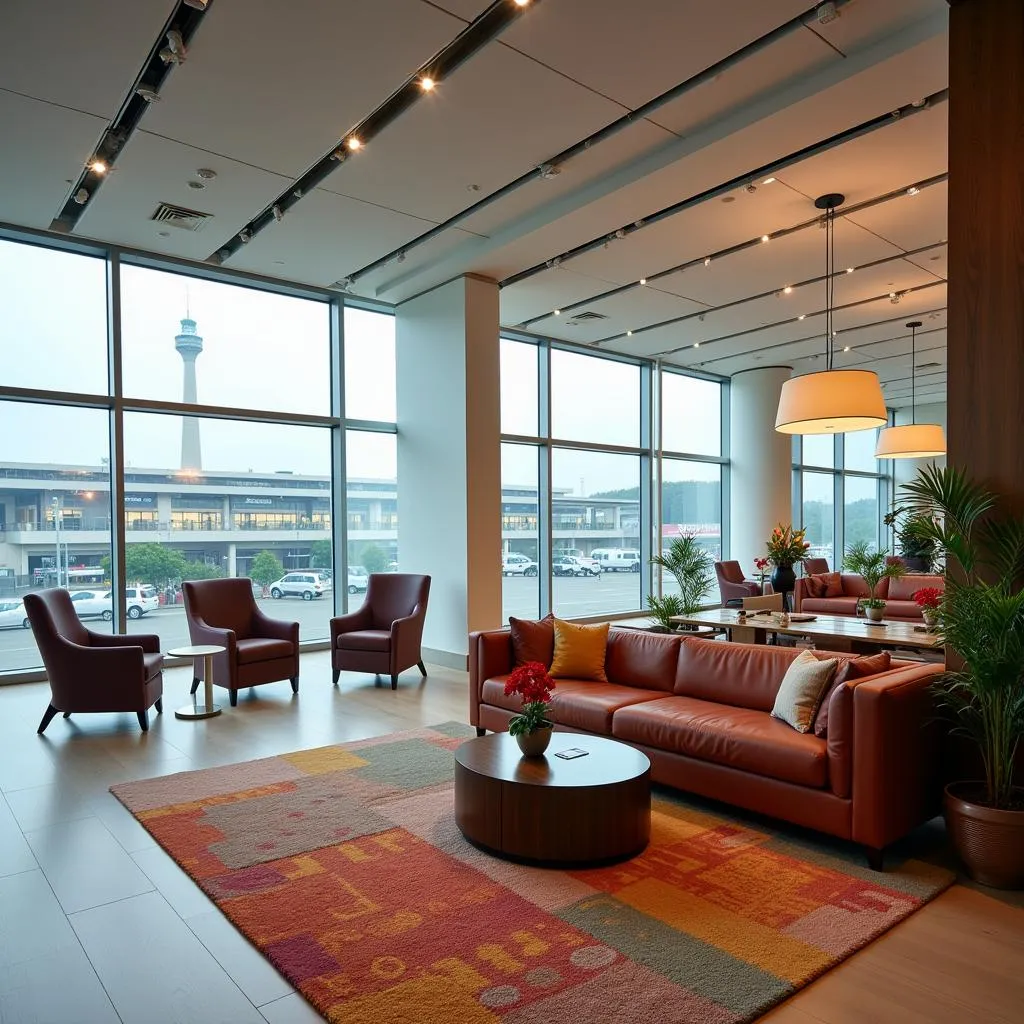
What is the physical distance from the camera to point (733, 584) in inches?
434

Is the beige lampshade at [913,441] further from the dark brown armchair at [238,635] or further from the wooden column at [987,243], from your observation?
the dark brown armchair at [238,635]

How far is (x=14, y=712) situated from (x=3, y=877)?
3.33m

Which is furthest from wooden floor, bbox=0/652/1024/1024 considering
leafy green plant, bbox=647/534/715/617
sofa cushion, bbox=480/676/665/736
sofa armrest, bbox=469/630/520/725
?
leafy green plant, bbox=647/534/715/617

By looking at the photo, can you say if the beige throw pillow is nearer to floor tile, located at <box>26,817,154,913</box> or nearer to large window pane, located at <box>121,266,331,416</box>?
floor tile, located at <box>26,817,154,913</box>

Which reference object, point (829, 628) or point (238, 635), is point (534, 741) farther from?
point (238, 635)

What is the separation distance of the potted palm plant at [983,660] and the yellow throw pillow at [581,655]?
2.09 m

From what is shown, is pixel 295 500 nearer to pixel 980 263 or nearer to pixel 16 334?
pixel 16 334

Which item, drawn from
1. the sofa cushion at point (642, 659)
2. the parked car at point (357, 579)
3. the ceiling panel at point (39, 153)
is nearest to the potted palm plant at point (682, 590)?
the sofa cushion at point (642, 659)

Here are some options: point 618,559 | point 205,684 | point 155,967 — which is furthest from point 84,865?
point 618,559

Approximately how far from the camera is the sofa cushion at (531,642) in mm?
5262

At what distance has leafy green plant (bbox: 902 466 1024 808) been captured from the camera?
3.20 meters

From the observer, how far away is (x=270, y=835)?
12.0 ft

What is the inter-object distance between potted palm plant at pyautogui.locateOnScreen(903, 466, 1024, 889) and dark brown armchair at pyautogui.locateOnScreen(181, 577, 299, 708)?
5045 mm

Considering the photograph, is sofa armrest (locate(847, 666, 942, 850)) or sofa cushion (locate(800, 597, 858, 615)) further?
sofa cushion (locate(800, 597, 858, 615))
